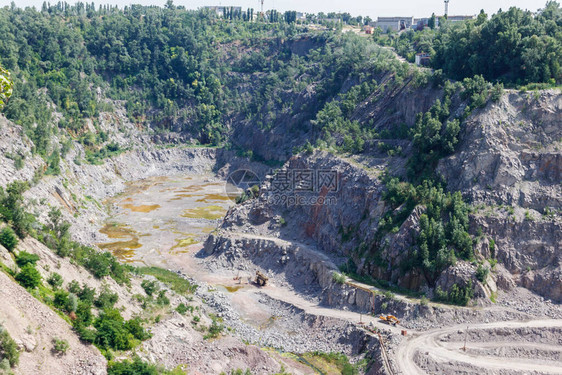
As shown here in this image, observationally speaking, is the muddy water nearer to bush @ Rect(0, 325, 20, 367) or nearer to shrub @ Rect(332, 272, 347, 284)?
shrub @ Rect(332, 272, 347, 284)

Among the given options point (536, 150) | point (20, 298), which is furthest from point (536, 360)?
point (20, 298)

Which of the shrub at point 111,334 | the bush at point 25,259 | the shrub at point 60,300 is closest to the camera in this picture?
the shrub at point 111,334

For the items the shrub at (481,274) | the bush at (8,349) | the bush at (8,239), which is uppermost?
the bush at (8,239)

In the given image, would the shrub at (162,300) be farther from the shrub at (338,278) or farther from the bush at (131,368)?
the shrub at (338,278)

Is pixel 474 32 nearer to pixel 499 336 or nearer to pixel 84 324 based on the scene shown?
pixel 499 336

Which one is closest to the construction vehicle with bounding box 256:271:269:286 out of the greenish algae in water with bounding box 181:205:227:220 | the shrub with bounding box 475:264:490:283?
the shrub with bounding box 475:264:490:283

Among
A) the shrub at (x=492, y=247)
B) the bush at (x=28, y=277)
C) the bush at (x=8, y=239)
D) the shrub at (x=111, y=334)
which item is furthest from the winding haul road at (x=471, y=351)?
the bush at (x=8, y=239)
